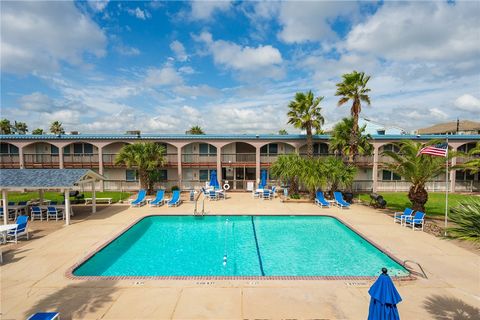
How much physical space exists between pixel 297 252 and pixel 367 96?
49.0ft

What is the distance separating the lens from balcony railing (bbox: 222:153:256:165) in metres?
27.3

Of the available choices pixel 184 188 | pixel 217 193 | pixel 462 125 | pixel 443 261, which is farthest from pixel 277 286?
pixel 462 125

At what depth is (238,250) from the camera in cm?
1167

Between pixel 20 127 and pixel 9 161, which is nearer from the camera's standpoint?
pixel 9 161

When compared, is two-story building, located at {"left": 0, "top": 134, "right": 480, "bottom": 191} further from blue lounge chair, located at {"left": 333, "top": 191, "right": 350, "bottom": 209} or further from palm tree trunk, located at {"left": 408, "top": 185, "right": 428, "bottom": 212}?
palm tree trunk, located at {"left": 408, "top": 185, "right": 428, "bottom": 212}

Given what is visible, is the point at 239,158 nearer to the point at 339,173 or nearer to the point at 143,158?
the point at 143,158

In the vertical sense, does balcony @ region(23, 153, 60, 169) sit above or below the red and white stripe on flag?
below

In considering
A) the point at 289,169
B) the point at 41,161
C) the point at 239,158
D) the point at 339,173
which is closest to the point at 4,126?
the point at 41,161

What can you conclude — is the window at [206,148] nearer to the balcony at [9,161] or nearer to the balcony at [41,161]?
the balcony at [41,161]

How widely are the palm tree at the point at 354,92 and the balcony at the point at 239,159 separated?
1044cm

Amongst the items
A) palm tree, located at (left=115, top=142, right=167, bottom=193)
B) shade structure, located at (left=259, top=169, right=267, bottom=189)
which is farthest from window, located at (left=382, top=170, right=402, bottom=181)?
palm tree, located at (left=115, top=142, right=167, bottom=193)

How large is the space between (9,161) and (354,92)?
34.6 meters

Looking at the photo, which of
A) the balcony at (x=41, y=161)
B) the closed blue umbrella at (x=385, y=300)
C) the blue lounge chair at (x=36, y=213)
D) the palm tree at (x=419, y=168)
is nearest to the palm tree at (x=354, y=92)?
the palm tree at (x=419, y=168)

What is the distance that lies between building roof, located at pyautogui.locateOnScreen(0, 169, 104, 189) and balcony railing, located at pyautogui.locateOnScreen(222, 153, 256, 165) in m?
14.3
